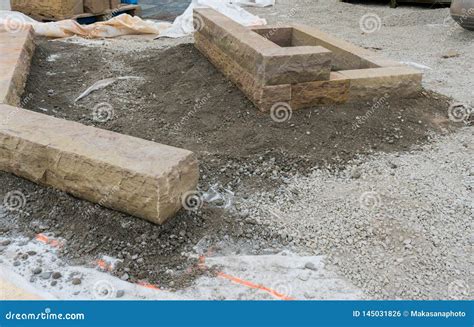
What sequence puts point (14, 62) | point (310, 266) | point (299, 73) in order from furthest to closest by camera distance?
point (14, 62) < point (299, 73) < point (310, 266)

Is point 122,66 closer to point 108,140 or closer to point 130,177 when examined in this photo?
point 108,140

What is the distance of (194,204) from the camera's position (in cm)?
329

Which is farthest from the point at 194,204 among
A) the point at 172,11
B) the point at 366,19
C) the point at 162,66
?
the point at 172,11

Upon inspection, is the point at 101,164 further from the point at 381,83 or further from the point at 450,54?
the point at 450,54

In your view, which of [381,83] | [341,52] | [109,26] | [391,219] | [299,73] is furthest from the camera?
[109,26]

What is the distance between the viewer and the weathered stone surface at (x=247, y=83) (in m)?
4.40

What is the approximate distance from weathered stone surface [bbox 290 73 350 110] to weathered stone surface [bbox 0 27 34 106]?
8.78 feet

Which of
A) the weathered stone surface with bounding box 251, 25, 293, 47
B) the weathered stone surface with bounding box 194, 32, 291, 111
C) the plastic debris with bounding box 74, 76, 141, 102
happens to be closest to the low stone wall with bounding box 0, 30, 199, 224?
the weathered stone surface with bounding box 194, 32, 291, 111

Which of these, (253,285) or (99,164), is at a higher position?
(99,164)

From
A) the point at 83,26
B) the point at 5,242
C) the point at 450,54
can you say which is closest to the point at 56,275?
the point at 5,242

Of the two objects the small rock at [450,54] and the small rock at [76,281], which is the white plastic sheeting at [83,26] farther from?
the small rock at [76,281]

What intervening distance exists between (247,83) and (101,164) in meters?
2.16

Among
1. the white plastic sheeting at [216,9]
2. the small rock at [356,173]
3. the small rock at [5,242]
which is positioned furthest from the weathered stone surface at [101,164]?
the white plastic sheeting at [216,9]

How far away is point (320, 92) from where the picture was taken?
4539mm
